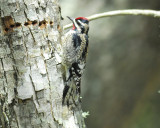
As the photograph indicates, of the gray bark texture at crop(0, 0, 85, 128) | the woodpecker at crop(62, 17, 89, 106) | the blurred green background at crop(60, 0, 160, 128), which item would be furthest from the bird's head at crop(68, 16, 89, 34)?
the blurred green background at crop(60, 0, 160, 128)

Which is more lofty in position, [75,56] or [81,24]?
[81,24]

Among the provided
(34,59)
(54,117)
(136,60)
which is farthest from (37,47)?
(136,60)

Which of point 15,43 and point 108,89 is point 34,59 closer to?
point 15,43

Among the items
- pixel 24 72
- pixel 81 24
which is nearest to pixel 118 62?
pixel 81 24

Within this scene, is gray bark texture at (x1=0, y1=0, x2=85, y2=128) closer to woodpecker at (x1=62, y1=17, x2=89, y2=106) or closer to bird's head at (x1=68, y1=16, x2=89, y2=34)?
woodpecker at (x1=62, y1=17, x2=89, y2=106)

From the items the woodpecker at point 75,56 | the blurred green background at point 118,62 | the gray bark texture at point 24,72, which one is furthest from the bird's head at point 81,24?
the blurred green background at point 118,62

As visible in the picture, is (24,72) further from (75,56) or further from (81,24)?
(81,24)
